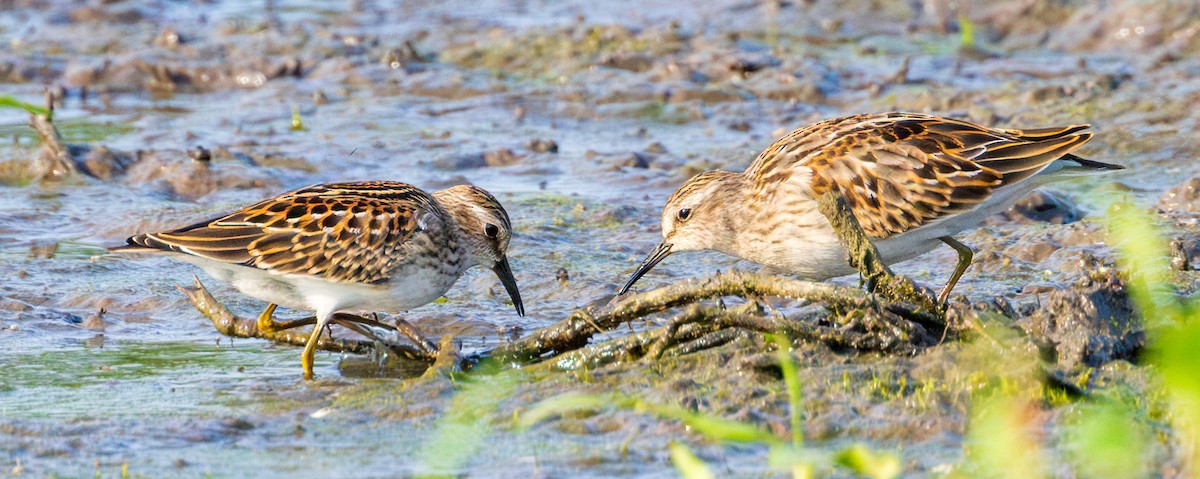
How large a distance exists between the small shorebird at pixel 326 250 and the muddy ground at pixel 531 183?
1.23 feet

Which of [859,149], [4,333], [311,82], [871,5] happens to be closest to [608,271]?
[859,149]

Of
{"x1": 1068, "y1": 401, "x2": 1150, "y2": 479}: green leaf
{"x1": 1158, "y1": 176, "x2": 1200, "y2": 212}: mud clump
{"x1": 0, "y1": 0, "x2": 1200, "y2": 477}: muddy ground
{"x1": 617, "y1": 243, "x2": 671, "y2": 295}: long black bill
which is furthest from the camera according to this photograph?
{"x1": 1158, "y1": 176, "x2": 1200, "y2": 212}: mud clump

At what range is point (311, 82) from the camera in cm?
1391

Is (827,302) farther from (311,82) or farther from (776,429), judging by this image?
(311,82)

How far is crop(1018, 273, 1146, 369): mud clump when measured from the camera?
19.4 feet

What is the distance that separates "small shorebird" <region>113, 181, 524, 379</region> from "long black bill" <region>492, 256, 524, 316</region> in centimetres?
51

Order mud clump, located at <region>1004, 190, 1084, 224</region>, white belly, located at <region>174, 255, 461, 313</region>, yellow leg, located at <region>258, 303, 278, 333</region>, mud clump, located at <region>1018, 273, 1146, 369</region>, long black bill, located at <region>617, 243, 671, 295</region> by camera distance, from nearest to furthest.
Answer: mud clump, located at <region>1018, 273, 1146, 369</region> → white belly, located at <region>174, 255, 461, 313</region> → yellow leg, located at <region>258, 303, 278, 333</region> → long black bill, located at <region>617, 243, 671, 295</region> → mud clump, located at <region>1004, 190, 1084, 224</region>

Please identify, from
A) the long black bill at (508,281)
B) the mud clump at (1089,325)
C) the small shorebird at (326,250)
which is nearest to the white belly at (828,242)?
the mud clump at (1089,325)

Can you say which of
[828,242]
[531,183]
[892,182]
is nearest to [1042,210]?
[892,182]

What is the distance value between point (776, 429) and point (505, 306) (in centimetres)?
306

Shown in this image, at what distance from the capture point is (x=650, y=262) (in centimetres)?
823

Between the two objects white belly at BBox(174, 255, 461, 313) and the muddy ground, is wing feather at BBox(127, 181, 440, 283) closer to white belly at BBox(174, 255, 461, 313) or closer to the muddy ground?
white belly at BBox(174, 255, 461, 313)

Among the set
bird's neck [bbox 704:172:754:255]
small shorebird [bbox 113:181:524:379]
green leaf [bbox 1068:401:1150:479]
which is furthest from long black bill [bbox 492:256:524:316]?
green leaf [bbox 1068:401:1150:479]

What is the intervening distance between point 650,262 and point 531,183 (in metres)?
2.86
